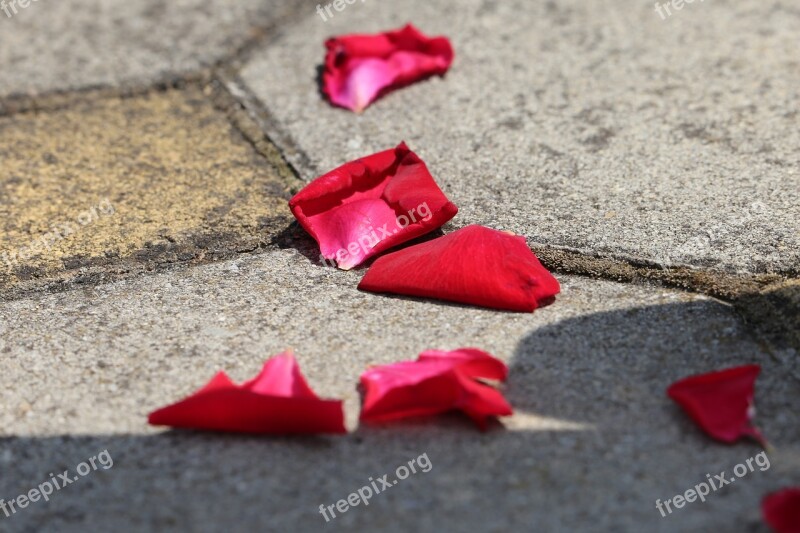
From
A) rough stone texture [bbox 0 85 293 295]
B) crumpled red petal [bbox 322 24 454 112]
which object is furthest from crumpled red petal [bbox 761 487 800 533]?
crumpled red petal [bbox 322 24 454 112]

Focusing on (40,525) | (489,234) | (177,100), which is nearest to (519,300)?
(489,234)

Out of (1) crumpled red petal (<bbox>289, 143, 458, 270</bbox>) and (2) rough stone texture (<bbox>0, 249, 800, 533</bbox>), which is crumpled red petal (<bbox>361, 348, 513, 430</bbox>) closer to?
(2) rough stone texture (<bbox>0, 249, 800, 533</bbox>)

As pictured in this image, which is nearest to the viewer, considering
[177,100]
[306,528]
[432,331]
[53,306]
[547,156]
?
[306,528]

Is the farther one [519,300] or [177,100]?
[177,100]

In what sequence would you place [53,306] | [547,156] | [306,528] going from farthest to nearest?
[547,156], [53,306], [306,528]

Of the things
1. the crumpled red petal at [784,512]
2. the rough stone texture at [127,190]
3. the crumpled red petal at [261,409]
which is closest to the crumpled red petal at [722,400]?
the crumpled red petal at [784,512]

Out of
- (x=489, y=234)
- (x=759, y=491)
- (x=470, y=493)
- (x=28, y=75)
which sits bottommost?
(x=759, y=491)

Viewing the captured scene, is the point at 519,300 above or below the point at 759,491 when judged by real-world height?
above

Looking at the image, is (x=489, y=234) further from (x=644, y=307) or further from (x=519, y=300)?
(x=644, y=307)

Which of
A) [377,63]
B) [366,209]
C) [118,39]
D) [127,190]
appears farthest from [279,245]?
[118,39]
